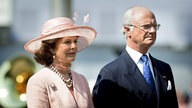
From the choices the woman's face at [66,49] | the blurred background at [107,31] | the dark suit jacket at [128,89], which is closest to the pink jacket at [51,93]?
the woman's face at [66,49]

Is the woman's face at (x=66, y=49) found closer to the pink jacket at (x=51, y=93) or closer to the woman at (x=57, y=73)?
the woman at (x=57, y=73)

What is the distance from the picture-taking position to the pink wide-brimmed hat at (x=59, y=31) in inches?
183

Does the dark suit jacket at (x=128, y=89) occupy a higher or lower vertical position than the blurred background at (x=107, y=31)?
higher

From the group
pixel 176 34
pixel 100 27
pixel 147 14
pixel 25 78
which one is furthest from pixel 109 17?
pixel 147 14

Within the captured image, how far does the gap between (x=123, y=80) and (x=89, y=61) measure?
65.4ft

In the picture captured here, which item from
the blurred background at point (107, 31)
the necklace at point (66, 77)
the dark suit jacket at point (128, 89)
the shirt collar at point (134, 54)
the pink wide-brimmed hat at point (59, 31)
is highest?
the pink wide-brimmed hat at point (59, 31)

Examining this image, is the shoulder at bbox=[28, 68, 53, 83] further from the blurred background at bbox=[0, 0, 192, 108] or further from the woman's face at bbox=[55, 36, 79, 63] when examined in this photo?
the blurred background at bbox=[0, 0, 192, 108]

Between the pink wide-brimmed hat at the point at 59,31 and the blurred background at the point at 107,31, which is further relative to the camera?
the blurred background at the point at 107,31

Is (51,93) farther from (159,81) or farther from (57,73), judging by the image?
(159,81)

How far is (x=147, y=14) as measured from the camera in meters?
4.96

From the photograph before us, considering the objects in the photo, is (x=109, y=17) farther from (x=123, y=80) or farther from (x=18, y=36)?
(x=123, y=80)

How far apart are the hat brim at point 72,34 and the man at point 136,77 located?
0.68 feet

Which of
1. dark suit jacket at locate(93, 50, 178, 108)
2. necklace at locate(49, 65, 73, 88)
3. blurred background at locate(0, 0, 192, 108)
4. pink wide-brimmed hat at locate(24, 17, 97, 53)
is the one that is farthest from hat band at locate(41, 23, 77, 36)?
blurred background at locate(0, 0, 192, 108)

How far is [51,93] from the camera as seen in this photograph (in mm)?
4555
